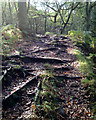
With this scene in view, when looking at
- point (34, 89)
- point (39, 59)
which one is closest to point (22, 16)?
point (39, 59)

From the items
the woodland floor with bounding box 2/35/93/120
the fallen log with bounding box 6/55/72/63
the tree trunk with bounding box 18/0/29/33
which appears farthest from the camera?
the tree trunk with bounding box 18/0/29/33

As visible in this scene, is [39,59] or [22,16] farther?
[22,16]

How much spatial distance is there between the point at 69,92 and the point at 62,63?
2.35 m

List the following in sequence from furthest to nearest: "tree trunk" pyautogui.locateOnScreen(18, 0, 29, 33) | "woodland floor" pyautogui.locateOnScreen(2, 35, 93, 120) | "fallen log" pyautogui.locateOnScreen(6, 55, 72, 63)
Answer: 1. "tree trunk" pyautogui.locateOnScreen(18, 0, 29, 33)
2. "fallen log" pyautogui.locateOnScreen(6, 55, 72, 63)
3. "woodland floor" pyautogui.locateOnScreen(2, 35, 93, 120)

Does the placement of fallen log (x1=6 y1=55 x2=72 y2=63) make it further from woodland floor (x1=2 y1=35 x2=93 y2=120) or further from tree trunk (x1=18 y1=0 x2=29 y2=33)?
tree trunk (x1=18 y1=0 x2=29 y2=33)

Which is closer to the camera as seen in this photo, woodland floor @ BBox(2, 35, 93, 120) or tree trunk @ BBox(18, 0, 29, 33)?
woodland floor @ BBox(2, 35, 93, 120)

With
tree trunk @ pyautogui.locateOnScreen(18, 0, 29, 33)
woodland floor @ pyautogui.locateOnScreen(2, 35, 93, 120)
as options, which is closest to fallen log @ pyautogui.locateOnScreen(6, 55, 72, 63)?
woodland floor @ pyautogui.locateOnScreen(2, 35, 93, 120)

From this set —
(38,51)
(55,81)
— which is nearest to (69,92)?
(55,81)

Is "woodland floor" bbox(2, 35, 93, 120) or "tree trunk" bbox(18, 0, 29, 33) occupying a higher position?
"tree trunk" bbox(18, 0, 29, 33)

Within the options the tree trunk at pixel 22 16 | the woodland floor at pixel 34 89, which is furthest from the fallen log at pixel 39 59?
the tree trunk at pixel 22 16

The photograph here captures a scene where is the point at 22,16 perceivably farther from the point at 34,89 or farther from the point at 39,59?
the point at 34,89

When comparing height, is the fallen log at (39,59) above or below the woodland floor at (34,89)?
above

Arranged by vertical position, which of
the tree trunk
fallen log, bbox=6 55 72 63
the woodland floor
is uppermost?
the tree trunk

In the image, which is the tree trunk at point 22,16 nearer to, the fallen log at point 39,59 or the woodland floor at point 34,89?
the fallen log at point 39,59
